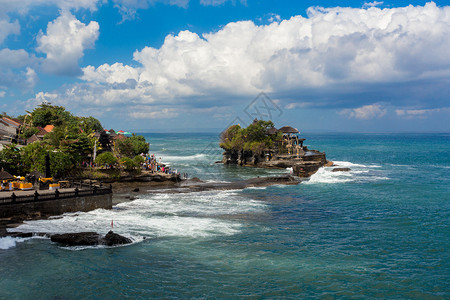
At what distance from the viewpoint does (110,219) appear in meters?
27.8

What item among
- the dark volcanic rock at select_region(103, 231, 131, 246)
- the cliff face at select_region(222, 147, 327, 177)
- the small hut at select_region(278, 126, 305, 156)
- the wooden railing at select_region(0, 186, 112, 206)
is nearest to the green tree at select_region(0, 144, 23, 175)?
the wooden railing at select_region(0, 186, 112, 206)

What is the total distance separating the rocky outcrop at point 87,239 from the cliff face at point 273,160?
43773mm

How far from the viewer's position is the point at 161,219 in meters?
28.5

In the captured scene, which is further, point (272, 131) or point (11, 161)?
point (272, 131)

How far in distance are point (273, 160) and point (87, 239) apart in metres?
55.2

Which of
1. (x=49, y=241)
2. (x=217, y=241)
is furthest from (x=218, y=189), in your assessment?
(x=49, y=241)

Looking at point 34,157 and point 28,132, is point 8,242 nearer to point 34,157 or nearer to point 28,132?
point 34,157

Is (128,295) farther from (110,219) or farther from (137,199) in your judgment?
(137,199)

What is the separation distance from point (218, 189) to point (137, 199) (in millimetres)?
11112

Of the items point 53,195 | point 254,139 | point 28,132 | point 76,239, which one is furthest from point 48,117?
point 76,239

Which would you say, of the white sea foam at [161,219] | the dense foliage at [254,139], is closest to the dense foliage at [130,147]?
the dense foliage at [254,139]

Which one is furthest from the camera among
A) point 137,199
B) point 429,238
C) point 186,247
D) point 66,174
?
point 66,174

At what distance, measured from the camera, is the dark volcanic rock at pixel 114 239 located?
71.6 feet

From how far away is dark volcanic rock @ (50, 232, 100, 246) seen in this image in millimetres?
21656
